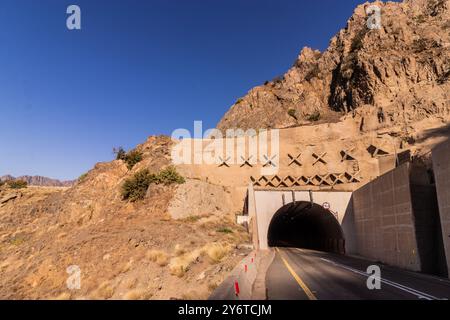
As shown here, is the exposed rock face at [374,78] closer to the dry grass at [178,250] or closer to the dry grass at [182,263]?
the dry grass at [178,250]

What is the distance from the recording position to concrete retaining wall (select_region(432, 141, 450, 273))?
17.5 metres

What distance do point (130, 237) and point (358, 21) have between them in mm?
68989

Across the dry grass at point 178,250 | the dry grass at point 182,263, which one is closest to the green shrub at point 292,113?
the dry grass at point 178,250

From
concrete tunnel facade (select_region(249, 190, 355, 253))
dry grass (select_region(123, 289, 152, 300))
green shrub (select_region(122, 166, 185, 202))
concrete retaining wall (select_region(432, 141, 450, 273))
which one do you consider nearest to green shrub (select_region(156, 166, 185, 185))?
green shrub (select_region(122, 166, 185, 202))

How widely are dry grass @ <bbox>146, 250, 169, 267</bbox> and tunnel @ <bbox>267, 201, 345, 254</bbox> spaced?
2259 cm

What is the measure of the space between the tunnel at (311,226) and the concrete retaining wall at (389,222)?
5943 mm

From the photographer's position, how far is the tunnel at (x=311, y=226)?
40.8 metres

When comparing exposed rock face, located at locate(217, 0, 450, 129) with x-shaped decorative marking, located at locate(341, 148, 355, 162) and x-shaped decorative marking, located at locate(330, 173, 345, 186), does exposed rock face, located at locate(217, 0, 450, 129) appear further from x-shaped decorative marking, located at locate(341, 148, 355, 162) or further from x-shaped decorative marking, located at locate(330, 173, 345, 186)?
x-shaped decorative marking, located at locate(330, 173, 345, 186)

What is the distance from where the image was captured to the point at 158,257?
2131cm

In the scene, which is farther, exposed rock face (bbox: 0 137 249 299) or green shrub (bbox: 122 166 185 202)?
green shrub (bbox: 122 166 185 202)

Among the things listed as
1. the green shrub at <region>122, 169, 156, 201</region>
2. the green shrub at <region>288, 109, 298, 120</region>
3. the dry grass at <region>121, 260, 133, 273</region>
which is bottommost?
the dry grass at <region>121, 260, 133, 273</region>

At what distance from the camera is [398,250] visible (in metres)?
24.0
